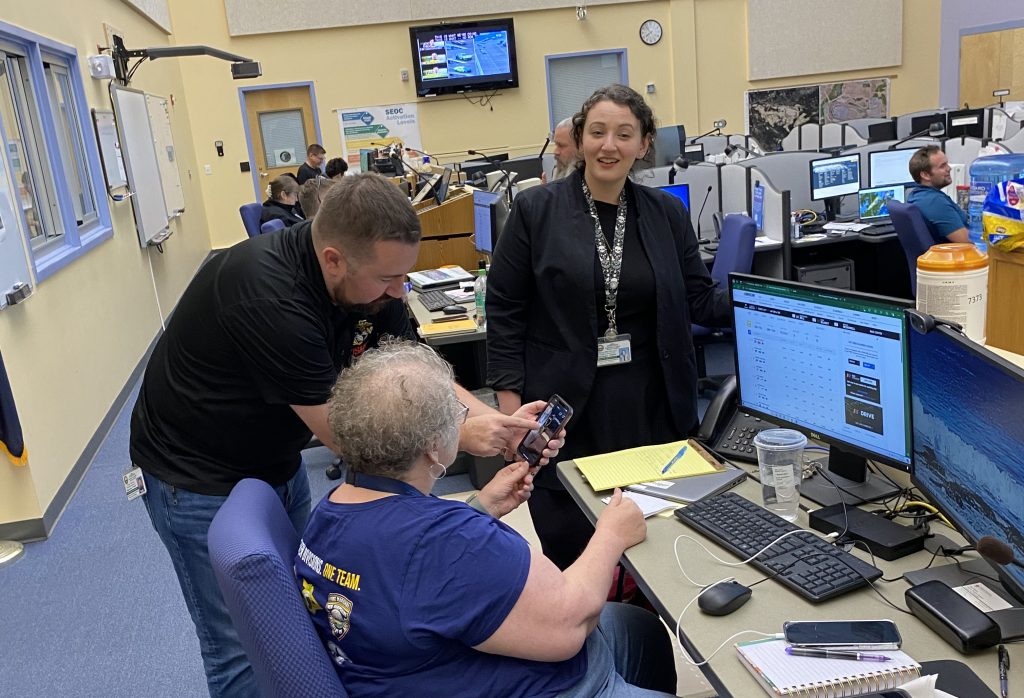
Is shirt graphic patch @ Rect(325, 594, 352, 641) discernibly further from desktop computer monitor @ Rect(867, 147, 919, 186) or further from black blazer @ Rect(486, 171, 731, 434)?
desktop computer monitor @ Rect(867, 147, 919, 186)

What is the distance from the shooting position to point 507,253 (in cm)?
204

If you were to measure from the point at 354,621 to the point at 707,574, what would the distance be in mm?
572

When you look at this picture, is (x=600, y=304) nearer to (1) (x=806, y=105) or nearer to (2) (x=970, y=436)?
(2) (x=970, y=436)

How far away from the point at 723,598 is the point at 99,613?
2367 mm

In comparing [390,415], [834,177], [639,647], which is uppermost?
[390,415]

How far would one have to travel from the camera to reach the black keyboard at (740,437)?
1768 mm

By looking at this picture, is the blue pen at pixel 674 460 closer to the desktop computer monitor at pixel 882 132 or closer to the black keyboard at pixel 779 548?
the black keyboard at pixel 779 548

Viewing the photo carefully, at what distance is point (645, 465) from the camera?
175cm

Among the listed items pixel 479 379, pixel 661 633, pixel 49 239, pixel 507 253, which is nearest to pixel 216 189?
pixel 49 239

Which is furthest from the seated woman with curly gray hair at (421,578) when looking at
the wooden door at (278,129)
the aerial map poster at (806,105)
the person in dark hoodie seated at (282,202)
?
the aerial map poster at (806,105)

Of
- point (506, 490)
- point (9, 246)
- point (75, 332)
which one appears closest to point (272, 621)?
point (506, 490)

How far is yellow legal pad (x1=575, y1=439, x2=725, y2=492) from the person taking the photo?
1689 millimetres

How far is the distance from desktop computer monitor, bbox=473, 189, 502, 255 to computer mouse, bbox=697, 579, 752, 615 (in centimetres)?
290

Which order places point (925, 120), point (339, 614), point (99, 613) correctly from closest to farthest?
point (339, 614), point (99, 613), point (925, 120)
